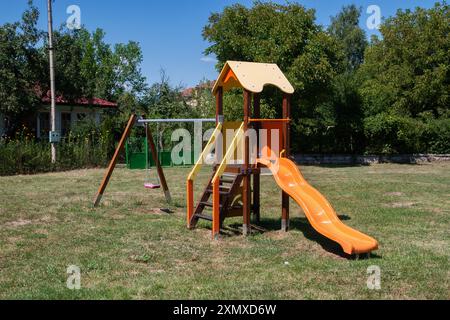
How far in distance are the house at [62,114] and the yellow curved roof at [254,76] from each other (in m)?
16.7

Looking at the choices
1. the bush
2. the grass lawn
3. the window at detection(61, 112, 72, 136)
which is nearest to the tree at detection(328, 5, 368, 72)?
the window at detection(61, 112, 72, 136)

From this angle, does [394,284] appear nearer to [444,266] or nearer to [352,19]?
[444,266]

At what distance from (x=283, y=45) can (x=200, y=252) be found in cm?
1410

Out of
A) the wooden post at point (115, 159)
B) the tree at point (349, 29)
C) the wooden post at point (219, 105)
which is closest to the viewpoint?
the wooden post at point (219, 105)

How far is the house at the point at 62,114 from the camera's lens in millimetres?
23625

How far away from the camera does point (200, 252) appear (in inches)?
253

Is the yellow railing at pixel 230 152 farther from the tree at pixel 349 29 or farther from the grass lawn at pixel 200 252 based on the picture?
the tree at pixel 349 29

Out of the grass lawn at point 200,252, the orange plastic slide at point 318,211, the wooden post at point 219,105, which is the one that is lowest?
the grass lawn at point 200,252

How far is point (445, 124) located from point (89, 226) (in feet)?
66.0

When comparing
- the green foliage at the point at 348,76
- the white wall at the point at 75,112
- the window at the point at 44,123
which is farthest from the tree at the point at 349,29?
the window at the point at 44,123

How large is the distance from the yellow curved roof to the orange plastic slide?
112 cm

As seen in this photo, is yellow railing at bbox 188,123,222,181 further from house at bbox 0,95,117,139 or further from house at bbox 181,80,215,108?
house at bbox 181,80,215,108

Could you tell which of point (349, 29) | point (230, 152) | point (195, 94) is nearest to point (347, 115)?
point (195, 94)

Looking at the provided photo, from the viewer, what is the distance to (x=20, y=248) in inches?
254
